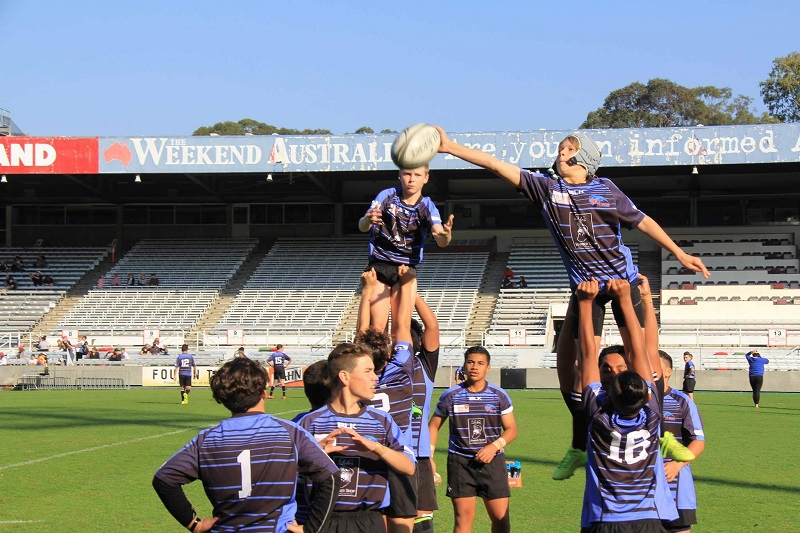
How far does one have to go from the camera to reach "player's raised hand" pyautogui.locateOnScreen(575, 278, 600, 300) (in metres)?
5.64

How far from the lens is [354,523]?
5.64 m

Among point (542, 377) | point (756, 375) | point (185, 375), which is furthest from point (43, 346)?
point (756, 375)

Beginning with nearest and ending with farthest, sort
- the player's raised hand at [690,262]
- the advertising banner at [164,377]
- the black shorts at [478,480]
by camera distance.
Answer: the player's raised hand at [690,262] → the black shorts at [478,480] → the advertising banner at [164,377]

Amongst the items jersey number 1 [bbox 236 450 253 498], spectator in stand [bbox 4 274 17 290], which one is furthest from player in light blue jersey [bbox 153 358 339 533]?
spectator in stand [bbox 4 274 17 290]

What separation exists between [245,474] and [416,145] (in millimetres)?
2375

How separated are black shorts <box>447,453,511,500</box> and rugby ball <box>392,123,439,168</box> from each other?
3638 millimetres

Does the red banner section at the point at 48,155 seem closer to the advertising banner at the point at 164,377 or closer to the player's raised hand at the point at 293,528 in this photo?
the advertising banner at the point at 164,377

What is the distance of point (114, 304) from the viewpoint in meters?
44.6

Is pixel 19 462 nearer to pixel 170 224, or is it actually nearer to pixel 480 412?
pixel 480 412

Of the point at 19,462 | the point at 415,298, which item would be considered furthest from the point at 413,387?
the point at 19,462

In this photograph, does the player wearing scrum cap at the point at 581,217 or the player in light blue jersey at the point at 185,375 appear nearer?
the player wearing scrum cap at the point at 581,217

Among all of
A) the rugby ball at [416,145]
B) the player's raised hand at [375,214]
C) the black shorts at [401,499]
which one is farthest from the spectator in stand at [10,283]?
the rugby ball at [416,145]

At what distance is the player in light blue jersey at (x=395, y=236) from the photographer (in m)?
7.53

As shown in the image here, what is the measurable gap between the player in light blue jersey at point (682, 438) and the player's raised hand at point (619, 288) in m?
1.44
